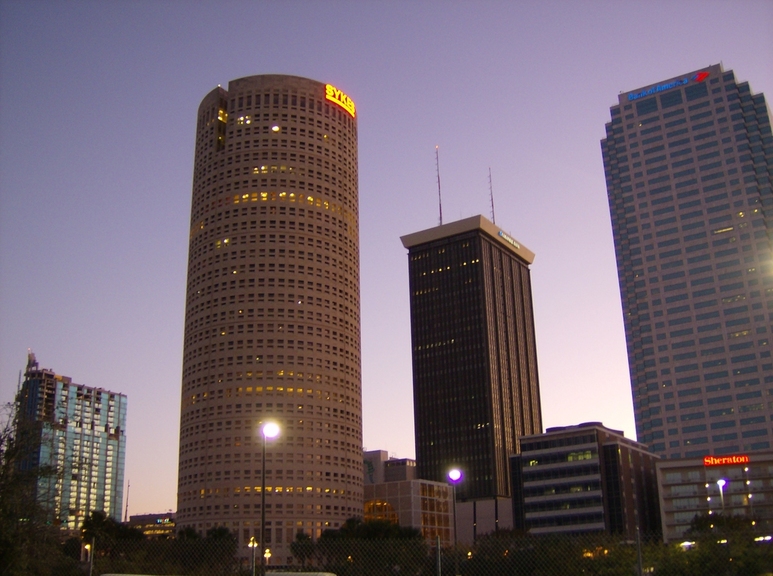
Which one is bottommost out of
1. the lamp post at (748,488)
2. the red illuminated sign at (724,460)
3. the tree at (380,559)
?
the tree at (380,559)

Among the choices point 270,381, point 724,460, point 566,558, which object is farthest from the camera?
point 270,381

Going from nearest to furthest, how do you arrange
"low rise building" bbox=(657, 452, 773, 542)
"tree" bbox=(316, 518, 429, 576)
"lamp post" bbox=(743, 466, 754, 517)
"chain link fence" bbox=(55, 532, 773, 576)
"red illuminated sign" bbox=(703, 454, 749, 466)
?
"chain link fence" bbox=(55, 532, 773, 576) → "tree" bbox=(316, 518, 429, 576) → "lamp post" bbox=(743, 466, 754, 517) → "low rise building" bbox=(657, 452, 773, 542) → "red illuminated sign" bbox=(703, 454, 749, 466)

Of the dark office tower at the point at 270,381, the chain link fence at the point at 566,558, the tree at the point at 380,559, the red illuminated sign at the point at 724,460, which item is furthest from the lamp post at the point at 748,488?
the chain link fence at the point at 566,558

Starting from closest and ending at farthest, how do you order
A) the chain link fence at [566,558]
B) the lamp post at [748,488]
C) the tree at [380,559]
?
the chain link fence at [566,558] → the tree at [380,559] → the lamp post at [748,488]

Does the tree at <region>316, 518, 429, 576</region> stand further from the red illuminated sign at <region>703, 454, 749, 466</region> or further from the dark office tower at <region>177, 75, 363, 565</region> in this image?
the red illuminated sign at <region>703, 454, 749, 466</region>

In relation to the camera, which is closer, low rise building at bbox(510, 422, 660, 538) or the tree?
the tree

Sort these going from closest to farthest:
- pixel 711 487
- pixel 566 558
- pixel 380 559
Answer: pixel 566 558 < pixel 380 559 < pixel 711 487

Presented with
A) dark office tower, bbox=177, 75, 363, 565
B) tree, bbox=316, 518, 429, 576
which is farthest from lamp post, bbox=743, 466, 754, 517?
tree, bbox=316, 518, 429, 576

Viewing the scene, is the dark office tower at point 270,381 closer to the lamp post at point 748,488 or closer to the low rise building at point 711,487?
the low rise building at point 711,487

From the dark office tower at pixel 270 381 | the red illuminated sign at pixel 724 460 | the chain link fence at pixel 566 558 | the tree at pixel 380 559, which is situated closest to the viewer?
the chain link fence at pixel 566 558

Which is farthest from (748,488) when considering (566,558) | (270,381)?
(566,558)

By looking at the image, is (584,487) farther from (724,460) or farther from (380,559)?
(380,559)

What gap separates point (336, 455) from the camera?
190375mm

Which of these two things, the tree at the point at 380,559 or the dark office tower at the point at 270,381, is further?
the dark office tower at the point at 270,381
